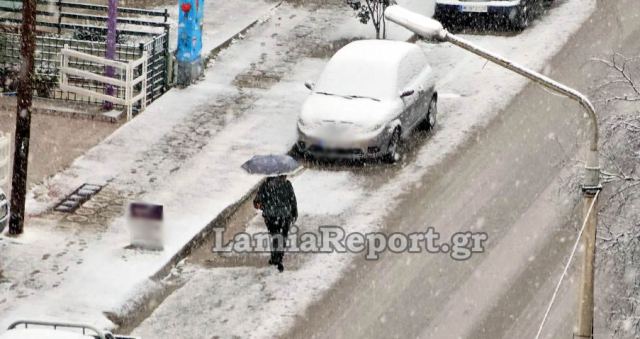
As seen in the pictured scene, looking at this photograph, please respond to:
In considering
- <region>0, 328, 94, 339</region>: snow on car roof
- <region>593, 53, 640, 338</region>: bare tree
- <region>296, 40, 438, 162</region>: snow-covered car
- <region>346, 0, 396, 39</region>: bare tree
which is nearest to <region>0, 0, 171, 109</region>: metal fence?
<region>296, 40, 438, 162</region>: snow-covered car

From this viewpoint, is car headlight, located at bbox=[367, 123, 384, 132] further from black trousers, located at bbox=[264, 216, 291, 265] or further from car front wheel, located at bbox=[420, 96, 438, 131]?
black trousers, located at bbox=[264, 216, 291, 265]

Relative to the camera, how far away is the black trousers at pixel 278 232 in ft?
69.2

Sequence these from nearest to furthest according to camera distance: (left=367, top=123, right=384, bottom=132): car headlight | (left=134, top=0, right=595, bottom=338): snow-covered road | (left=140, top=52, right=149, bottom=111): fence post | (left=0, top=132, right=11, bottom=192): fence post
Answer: (left=134, top=0, right=595, bottom=338): snow-covered road
(left=0, top=132, right=11, bottom=192): fence post
(left=367, top=123, right=384, bottom=132): car headlight
(left=140, top=52, right=149, bottom=111): fence post

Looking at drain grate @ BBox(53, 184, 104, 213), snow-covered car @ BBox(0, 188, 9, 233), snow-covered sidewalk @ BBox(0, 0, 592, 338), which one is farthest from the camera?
drain grate @ BBox(53, 184, 104, 213)

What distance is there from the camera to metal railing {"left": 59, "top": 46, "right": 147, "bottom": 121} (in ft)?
86.1

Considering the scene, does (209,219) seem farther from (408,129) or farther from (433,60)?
(433,60)

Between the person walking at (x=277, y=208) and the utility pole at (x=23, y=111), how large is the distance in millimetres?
3163

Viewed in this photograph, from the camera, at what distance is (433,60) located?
98.4 ft

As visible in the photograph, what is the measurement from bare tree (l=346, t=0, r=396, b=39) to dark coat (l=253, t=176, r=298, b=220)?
9262 millimetres

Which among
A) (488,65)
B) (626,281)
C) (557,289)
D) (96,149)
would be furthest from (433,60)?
(626,281)

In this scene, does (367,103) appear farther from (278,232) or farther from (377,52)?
(278,232)

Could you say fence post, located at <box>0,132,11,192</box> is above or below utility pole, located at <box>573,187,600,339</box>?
below

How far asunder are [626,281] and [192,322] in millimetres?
5433

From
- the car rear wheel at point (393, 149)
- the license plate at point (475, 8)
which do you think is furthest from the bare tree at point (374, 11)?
the car rear wheel at point (393, 149)
